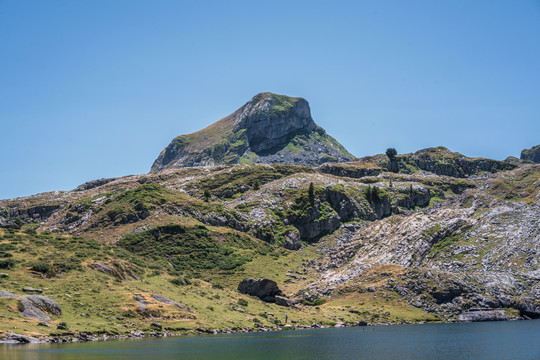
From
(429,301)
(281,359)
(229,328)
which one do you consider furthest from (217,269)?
(281,359)

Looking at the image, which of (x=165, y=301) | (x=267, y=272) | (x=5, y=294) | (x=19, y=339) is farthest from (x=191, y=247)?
(x=19, y=339)

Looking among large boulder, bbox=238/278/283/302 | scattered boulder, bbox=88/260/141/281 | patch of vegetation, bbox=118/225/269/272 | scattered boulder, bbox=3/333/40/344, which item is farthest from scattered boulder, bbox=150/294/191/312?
patch of vegetation, bbox=118/225/269/272

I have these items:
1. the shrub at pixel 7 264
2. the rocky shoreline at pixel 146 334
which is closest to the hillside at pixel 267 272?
the shrub at pixel 7 264

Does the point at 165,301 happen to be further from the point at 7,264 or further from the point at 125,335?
the point at 7,264

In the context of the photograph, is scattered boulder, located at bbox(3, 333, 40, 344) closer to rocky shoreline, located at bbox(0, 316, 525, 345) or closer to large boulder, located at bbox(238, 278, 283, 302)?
rocky shoreline, located at bbox(0, 316, 525, 345)

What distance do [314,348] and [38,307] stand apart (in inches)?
1969

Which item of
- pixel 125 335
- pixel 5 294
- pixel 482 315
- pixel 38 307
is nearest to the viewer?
pixel 38 307

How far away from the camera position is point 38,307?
77.2m

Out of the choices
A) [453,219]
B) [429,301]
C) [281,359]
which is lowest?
[429,301]

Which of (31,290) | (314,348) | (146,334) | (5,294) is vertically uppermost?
(5,294)

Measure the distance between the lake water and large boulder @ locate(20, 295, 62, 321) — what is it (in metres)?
13.1

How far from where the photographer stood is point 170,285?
12112cm

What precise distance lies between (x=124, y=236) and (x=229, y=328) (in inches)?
3691

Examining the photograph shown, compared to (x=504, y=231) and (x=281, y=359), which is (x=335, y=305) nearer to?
(x=504, y=231)
